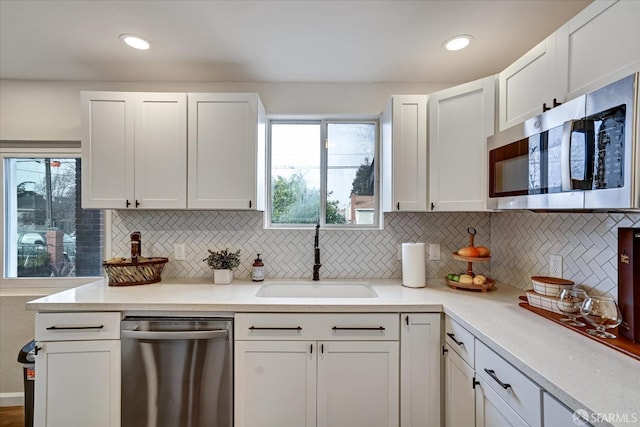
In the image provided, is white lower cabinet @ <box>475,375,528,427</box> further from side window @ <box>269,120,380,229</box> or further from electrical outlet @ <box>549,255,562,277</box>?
side window @ <box>269,120,380,229</box>

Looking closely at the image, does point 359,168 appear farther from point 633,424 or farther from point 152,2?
point 633,424

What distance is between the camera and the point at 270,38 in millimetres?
1692

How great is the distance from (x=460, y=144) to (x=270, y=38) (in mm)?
1341

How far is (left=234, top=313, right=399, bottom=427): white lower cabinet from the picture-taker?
1.54m

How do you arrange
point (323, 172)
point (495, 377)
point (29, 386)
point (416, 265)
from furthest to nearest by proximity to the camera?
point (323, 172), point (416, 265), point (29, 386), point (495, 377)

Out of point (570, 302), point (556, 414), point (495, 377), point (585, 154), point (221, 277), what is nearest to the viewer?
point (556, 414)

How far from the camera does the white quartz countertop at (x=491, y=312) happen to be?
0.79 meters

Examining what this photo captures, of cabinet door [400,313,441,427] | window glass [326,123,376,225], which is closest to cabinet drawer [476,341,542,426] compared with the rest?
cabinet door [400,313,441,427]

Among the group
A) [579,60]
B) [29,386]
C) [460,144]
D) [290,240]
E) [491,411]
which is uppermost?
[579,60]

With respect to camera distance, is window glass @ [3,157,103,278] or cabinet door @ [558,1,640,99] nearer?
cabinet door @ [558,1,640,99]

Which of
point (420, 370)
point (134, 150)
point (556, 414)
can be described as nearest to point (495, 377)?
point (556, 414)

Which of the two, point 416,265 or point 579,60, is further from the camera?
point 416,265

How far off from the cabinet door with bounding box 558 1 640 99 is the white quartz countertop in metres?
0.97

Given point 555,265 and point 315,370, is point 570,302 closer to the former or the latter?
point 555,265
